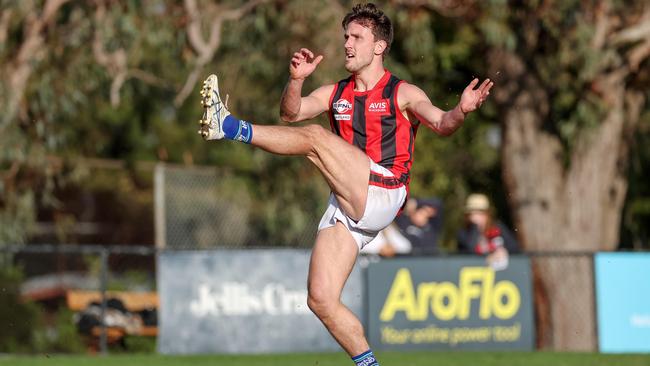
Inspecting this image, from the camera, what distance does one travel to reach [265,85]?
2097 cm

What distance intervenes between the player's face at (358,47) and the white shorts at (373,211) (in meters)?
0.69

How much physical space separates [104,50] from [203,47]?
1.51 meters

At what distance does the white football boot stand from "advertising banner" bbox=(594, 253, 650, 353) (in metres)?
9.44

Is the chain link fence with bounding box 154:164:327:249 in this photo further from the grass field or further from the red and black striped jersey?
the red and black striped jersey

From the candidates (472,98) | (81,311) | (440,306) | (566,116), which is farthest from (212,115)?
(566,116)

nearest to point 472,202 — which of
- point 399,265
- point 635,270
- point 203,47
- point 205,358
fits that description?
point 399,265

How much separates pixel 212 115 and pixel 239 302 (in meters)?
8.19

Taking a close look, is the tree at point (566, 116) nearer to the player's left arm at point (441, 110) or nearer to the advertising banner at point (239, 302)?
the advertising banner at point (239, 302)

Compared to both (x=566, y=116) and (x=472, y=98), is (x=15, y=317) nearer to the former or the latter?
(x=566, y=116)

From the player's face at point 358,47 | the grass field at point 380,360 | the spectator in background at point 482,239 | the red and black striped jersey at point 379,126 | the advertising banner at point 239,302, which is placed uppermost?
the player's face at point 358,47

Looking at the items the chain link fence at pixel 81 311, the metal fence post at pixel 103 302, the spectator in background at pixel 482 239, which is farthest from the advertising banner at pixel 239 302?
the spectator in background at pixel 482 239

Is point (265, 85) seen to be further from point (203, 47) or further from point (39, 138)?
point (39, 138)

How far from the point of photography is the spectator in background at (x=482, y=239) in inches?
628

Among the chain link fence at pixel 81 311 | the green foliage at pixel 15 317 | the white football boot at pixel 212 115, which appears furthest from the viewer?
the green foliage at pixel 15 317
